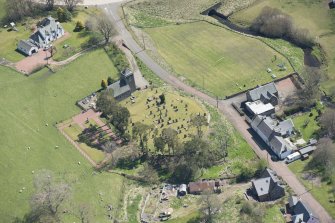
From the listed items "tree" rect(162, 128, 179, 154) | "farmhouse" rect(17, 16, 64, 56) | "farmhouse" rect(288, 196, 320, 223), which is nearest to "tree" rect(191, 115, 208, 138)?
"tree" rect(162, 128, 179, 154)

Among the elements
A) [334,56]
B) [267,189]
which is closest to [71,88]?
[267,189]

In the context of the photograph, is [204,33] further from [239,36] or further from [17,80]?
[17,80]

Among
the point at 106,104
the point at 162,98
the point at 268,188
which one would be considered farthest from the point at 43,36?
the point at 268,188

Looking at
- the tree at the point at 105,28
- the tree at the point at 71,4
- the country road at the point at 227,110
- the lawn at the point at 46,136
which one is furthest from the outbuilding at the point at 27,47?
the country road at the point at 227,110

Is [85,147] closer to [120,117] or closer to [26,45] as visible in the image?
[120,117]

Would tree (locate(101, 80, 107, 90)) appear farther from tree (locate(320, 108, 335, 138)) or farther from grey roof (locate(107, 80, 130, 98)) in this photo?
tree (locate(320, 108, 335, 138))

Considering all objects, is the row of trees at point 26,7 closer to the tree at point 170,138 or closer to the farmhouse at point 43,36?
the farmhouse at point 43,36

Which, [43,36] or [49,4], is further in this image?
[49,4]

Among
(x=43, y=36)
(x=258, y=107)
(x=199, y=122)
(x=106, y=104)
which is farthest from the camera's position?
(x=43, y=36)
